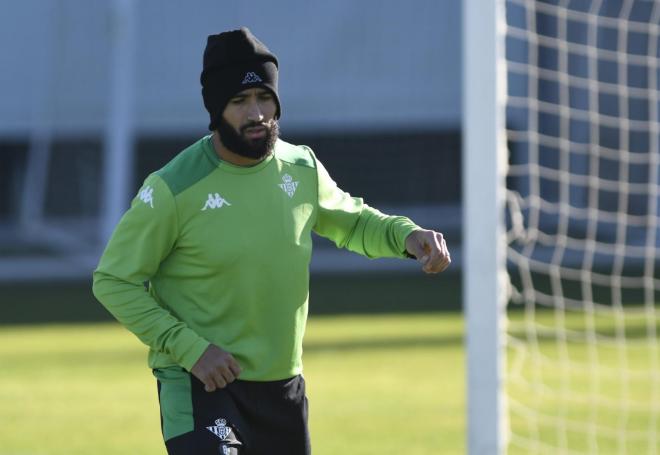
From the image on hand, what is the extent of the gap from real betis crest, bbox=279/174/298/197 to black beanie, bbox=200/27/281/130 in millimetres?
233

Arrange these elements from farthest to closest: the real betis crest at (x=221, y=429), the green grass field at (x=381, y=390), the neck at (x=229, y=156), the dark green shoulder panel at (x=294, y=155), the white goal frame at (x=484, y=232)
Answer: the green grass field at (x=381, y=390)
the white goal frame at (x=484, y=232)
the dark green shoulder panel at (x=294, y=155)
the neck at (x=229, y=156)
the real betis crest at (x=221, y=429)

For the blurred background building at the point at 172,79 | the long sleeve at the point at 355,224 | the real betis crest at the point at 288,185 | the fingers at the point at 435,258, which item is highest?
A: the blurred background building at the point at 172,79

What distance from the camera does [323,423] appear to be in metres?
10.0

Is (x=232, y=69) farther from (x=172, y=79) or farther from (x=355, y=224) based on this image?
(x=172, y=79)

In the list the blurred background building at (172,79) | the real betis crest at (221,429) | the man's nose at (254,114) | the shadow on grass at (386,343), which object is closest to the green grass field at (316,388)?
the shadow on grass at (386,343)

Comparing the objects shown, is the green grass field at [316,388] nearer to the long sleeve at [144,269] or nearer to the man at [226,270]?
the man at [226,270]

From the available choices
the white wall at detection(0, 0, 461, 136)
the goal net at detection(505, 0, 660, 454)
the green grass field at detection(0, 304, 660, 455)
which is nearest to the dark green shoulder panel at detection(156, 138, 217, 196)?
the goal net at detection(505, 0, 660, 454)

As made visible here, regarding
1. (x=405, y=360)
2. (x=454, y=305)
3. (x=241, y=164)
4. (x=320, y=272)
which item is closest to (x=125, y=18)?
(x=320, y=272)

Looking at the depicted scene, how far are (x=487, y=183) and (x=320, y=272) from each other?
50.8 ft

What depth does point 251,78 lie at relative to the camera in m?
5.12

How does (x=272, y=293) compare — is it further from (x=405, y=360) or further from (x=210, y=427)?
→ (x=405, y=360)

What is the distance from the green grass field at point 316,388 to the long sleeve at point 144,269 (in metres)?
4.03

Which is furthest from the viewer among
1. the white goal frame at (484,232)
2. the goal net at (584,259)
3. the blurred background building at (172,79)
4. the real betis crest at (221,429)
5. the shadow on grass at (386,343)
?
the blurred background building at (172,79)

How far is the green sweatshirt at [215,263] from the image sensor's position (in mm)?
5066
